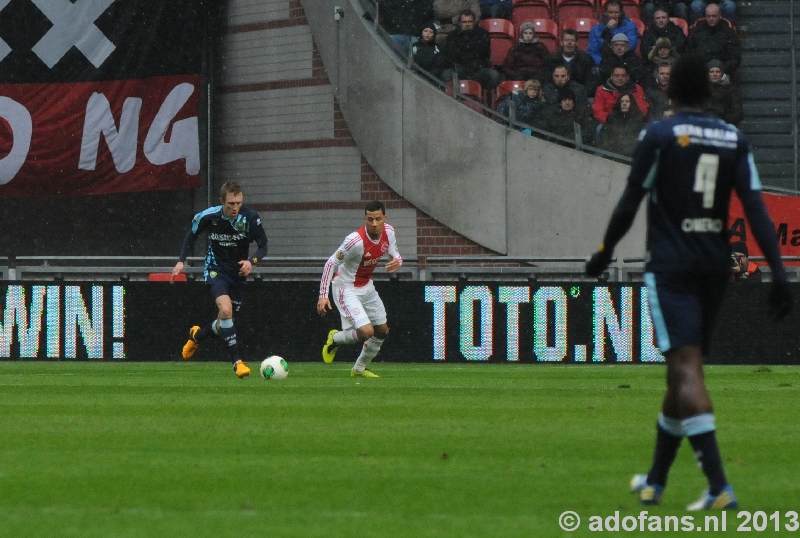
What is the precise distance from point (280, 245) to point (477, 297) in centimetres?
662

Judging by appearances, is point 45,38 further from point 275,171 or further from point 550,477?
point 550,477

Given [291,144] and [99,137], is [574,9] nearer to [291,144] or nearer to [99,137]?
[291,144]

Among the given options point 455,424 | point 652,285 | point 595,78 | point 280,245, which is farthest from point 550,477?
point 280,245

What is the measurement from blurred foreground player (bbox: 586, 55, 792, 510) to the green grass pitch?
25.6 inches

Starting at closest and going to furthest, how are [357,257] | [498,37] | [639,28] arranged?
[357,257]
[639,28]
[498,37]

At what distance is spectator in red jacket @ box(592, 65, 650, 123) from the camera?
831 inches

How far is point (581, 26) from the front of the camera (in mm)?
23969

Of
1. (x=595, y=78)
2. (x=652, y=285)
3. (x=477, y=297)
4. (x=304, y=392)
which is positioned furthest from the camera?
(x=595, y=78)

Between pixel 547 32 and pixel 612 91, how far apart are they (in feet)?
9.66

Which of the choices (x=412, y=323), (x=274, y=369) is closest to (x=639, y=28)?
(x=412, y=323)

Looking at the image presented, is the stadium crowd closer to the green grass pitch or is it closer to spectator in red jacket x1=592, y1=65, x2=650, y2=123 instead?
spectator in red jacket x1=592, y1=65, x2=650, y2=123

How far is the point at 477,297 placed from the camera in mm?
19359

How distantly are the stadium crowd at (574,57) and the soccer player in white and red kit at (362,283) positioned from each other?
5.78 m

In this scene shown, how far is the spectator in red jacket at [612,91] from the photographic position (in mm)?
21109
